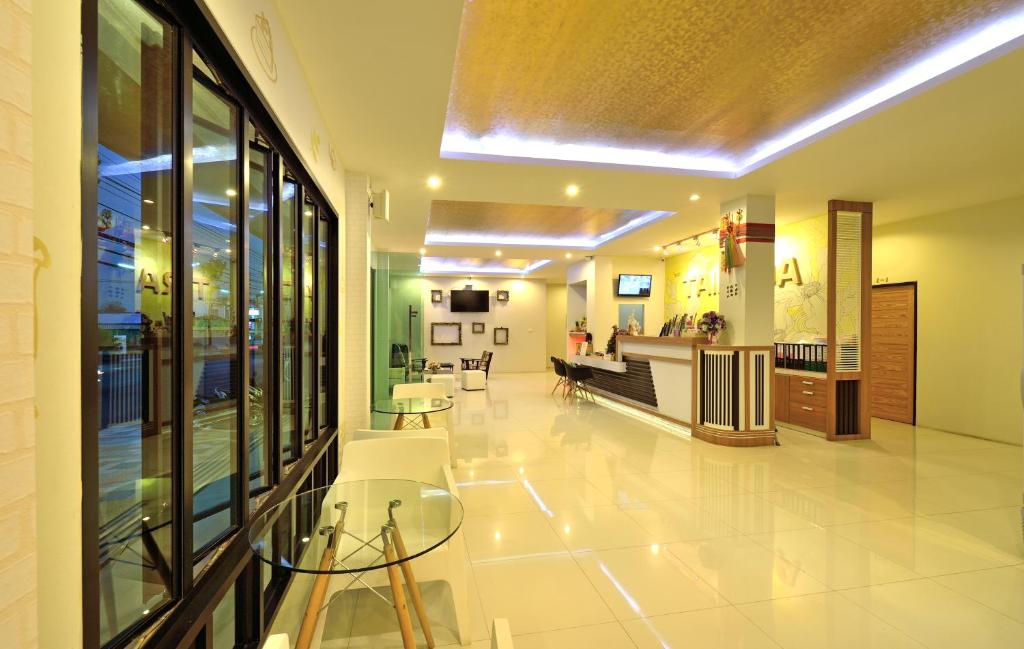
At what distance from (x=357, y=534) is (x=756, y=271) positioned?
5.58 metres

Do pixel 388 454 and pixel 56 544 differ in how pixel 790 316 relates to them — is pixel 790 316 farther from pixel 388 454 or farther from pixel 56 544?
pixel 56 544

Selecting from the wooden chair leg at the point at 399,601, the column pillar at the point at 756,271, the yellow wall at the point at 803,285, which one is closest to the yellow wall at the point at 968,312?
the yellow wall at the point at 803,285

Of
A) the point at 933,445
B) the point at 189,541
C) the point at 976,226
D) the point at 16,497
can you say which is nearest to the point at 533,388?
the point at 933,445

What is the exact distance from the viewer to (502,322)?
14445 mm

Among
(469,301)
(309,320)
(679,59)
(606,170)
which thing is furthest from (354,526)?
(469,301)

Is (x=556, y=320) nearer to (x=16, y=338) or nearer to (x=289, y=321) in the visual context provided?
(x=289, y=321)

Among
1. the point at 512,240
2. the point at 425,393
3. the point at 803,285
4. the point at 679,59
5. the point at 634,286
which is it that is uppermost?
the point at 679,59

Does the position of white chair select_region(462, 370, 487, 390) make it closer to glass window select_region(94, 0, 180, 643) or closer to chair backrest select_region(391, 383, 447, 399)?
chair backrest select_region(391, 383, 447, 399)

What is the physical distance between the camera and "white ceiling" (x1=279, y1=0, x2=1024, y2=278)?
2.54 meters

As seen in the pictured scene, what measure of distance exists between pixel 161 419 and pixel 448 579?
145 cm

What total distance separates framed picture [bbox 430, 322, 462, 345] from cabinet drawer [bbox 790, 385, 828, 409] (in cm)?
948

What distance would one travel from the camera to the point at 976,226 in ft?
20.0

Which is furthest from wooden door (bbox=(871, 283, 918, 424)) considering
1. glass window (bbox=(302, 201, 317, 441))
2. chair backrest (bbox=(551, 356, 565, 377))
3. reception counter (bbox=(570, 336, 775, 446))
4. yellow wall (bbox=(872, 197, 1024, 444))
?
glass window (bbox=(302, 201, 317, 441))

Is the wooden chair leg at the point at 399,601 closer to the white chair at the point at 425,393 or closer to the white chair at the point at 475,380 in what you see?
the white chair at the point at 425,393
